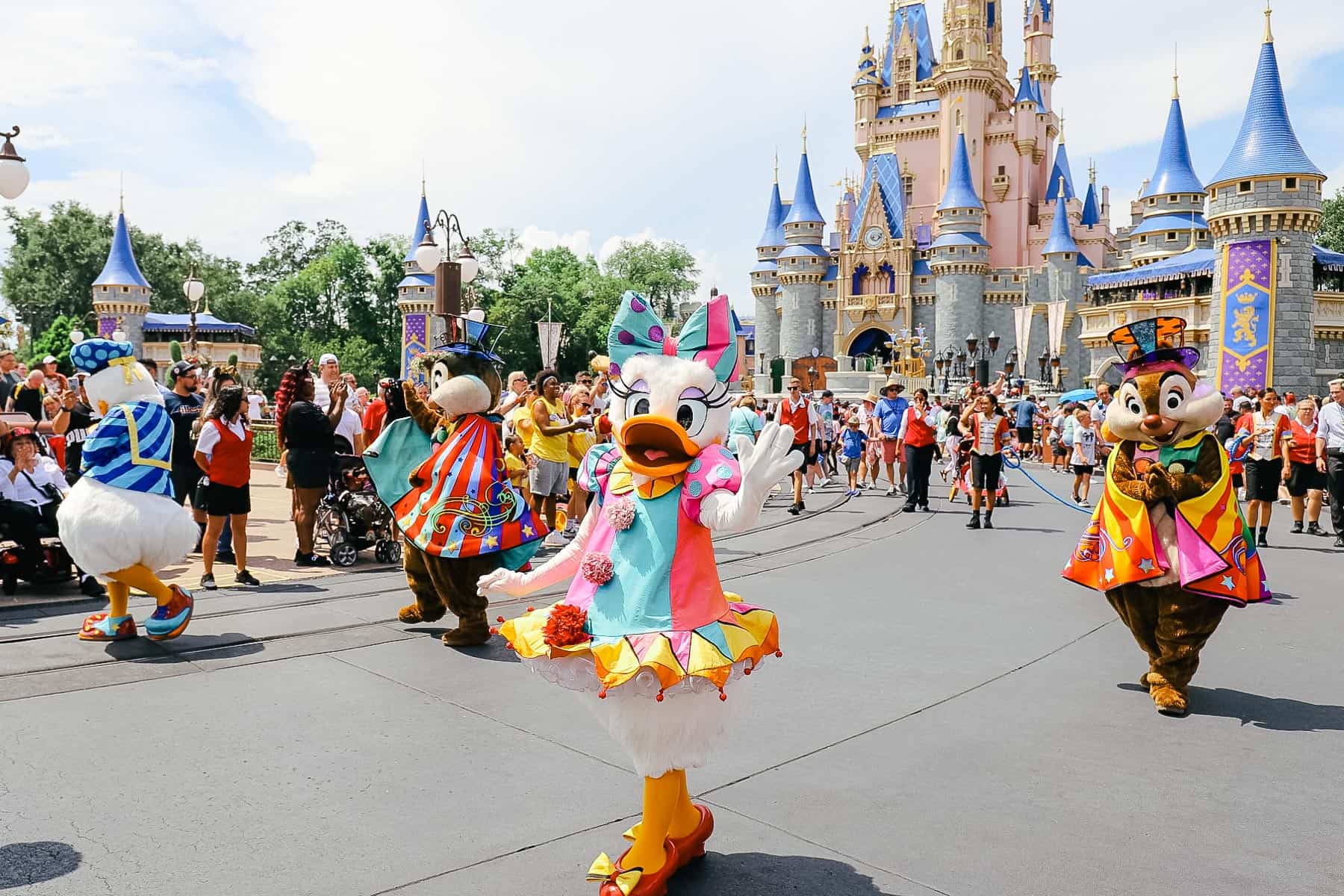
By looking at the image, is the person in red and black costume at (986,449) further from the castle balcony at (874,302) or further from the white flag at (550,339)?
the castle balcony at (874,302)

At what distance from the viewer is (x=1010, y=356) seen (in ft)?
173

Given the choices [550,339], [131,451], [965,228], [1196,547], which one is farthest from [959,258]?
[131,451]

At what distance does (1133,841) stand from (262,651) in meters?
4.65

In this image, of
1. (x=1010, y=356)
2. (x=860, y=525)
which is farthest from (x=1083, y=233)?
(x=860, y=525)

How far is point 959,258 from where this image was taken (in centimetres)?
5319

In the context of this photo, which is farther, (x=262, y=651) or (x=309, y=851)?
(x=262, y=651)

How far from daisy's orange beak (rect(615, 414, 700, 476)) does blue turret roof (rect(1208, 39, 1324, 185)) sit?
3021cm

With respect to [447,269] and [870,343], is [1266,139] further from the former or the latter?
[870,343]

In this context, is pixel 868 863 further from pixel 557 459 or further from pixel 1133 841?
pixel 557 459

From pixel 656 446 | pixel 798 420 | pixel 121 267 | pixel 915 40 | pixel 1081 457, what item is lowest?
pixel 1081 457

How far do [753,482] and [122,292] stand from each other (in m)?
49.2

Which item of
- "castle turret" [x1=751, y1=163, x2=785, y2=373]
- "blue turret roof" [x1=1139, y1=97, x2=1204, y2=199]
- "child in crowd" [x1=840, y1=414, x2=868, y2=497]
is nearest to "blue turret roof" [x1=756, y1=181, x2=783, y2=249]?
"castle turret" [x1=751, y1=163, x2=785, y2=373]

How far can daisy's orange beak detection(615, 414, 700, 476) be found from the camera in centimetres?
310

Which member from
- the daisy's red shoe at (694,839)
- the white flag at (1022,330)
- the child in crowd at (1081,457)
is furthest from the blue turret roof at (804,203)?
the daisy's red shoe at (694,839)
